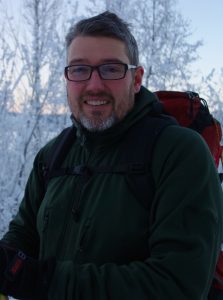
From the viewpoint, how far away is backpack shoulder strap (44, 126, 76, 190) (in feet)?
6.21

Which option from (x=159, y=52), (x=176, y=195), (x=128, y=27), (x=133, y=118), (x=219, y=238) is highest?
(x=159, y=52)

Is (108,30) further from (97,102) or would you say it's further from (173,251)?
(173,251)

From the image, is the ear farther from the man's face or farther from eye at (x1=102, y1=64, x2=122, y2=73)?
eye at (x1=102, y1=64, x2=122, y2=73)

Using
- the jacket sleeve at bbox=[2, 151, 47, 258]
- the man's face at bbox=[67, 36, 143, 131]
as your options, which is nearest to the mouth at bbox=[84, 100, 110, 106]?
the man's face at bbox=[67, 36, 143, 131]

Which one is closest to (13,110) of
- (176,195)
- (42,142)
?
(42,142)

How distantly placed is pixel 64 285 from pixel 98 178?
1.48ft

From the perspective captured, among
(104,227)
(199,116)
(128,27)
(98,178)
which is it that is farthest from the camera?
(199,116)

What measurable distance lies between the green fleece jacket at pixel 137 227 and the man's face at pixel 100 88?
0.06 m

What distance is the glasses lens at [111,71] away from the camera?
171cm

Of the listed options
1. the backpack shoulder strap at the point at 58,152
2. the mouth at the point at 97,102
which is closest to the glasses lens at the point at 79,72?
the mouth at the point at 97,102

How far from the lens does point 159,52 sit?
1062 centimetres

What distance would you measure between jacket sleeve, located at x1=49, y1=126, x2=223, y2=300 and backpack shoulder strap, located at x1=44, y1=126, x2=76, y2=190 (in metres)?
0.59

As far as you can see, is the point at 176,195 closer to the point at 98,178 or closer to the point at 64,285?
the point at 98,178

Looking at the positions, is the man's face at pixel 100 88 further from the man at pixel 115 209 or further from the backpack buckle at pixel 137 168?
the backpack buckle at pixel 137 168
